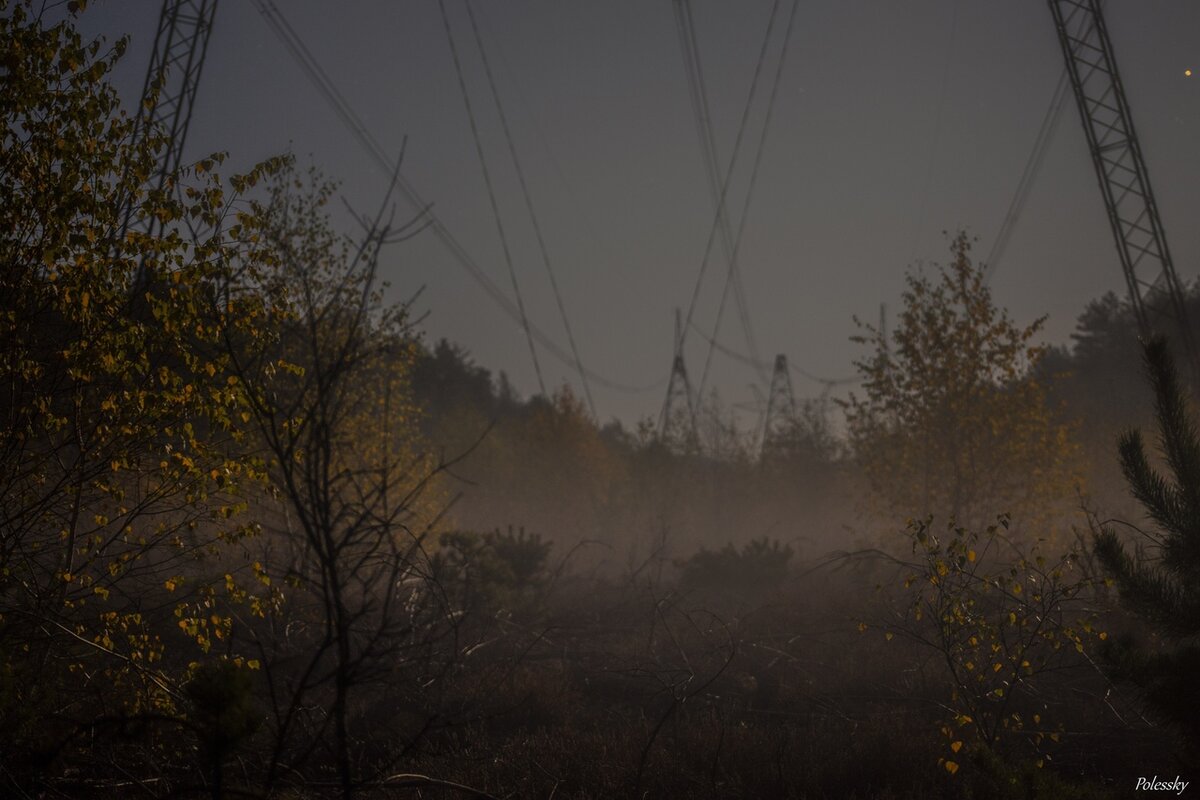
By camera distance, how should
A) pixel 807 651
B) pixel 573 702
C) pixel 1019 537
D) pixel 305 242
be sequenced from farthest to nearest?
pixel 1019 537
pixel 305 242
pixel 807 651
pixel 573 702

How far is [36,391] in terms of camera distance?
5.19 meters

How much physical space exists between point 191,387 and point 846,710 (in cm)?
852

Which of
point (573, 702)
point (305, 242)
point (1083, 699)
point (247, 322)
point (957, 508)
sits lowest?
point (1083, 699)

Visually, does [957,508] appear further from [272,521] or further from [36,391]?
[36,391]

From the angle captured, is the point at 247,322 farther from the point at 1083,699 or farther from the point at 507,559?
the point at 507,559

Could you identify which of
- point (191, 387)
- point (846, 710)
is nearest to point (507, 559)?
point (846, 710)

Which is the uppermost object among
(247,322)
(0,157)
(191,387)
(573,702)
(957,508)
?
(0,157)

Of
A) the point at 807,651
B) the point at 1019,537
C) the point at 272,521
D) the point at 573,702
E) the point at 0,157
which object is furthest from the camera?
the point at 1019,537

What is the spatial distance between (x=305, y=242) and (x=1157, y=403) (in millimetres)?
14612

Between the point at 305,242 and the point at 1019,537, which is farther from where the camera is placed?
the point at 1019,537

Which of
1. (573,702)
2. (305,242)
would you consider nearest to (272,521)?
(305,242)

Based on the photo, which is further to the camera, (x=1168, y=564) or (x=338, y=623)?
(x=1168, y=564)

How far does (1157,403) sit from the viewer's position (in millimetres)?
5625

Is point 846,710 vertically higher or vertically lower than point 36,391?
lower
